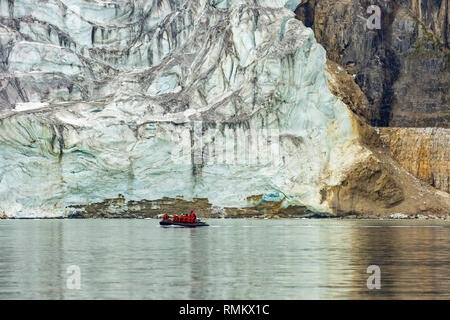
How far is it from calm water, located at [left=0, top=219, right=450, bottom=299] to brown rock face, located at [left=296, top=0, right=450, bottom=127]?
49931 mm

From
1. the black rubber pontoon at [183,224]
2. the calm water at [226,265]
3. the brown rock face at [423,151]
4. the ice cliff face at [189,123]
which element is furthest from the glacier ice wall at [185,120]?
the calm water at [226,265]

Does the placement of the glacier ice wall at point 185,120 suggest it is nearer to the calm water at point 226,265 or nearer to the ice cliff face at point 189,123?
the ice cliff face at point 189,123

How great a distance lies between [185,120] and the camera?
85.2 metres

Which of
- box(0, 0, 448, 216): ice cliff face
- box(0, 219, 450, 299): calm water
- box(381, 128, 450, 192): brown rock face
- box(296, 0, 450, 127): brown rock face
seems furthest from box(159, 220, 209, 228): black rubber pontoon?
box(296, 0, 450, 127): brown rock face

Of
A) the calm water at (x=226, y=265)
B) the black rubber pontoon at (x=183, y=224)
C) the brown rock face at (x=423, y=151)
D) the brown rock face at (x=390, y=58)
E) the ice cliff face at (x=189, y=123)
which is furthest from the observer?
the brown rock face at (x=390, y=58)

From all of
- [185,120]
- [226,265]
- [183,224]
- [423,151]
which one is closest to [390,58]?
[423,151]

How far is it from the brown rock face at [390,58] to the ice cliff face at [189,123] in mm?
11337

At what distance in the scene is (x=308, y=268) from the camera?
33.5 meters

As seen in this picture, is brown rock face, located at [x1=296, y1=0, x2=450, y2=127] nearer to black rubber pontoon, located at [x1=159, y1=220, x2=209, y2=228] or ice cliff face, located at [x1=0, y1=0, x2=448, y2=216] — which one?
ice cliff face, located at [x1=0, y1=0, x2=448, y2=216]

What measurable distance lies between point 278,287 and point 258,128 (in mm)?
56969

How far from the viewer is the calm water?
1062 inches

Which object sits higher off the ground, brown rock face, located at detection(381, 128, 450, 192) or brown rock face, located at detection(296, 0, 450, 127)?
brown rock face, located at detection(296, 0, 450, 127)

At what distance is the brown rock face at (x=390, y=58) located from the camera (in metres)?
103
